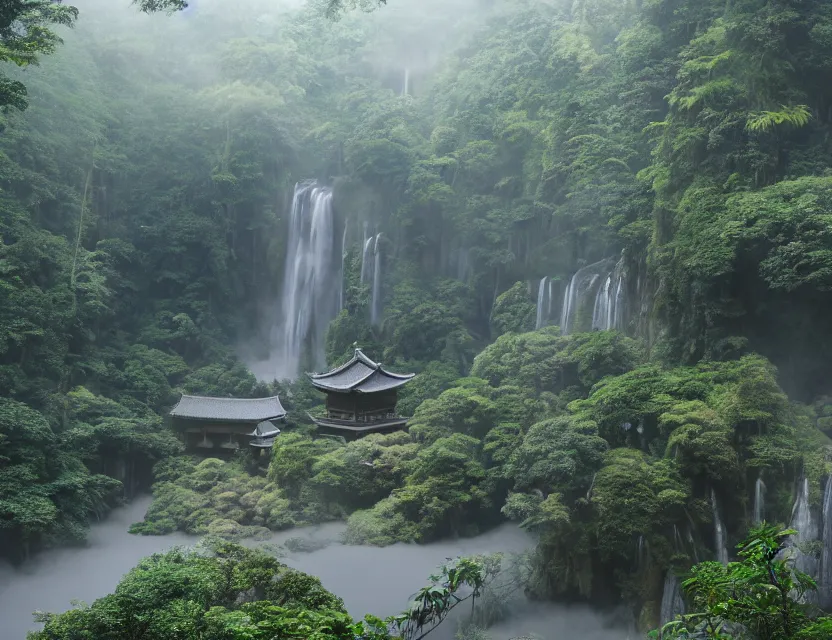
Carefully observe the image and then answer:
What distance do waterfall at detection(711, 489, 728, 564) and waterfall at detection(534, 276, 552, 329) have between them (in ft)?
43.8

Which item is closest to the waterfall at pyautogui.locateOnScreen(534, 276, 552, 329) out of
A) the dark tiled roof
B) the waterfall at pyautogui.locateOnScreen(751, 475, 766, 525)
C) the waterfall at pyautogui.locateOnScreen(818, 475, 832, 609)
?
the dark tiled roof

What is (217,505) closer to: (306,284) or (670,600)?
(670,600)

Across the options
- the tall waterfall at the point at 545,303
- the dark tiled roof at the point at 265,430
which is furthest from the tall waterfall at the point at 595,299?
the dark tiled roof at the point at 265,430

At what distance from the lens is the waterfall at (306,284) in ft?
126

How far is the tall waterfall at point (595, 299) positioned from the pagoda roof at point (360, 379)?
5.77m

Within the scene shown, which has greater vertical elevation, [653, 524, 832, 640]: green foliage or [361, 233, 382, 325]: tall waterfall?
[361, 233, 382, 325]: tall waterfall

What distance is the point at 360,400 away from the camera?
27156 mm

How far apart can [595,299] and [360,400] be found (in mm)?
8368

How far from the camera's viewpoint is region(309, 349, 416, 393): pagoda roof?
26891mm

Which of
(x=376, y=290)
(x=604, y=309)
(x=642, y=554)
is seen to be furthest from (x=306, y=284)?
(x=642, y=554)

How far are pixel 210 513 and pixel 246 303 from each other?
19.2 meters

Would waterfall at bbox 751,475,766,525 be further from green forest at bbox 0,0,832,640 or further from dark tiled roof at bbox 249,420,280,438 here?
dark tiled roof at bbox 249,420,280,438

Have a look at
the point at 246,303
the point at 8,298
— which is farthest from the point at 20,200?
the point at 246,303

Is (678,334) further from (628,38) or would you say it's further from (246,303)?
(246,303)
